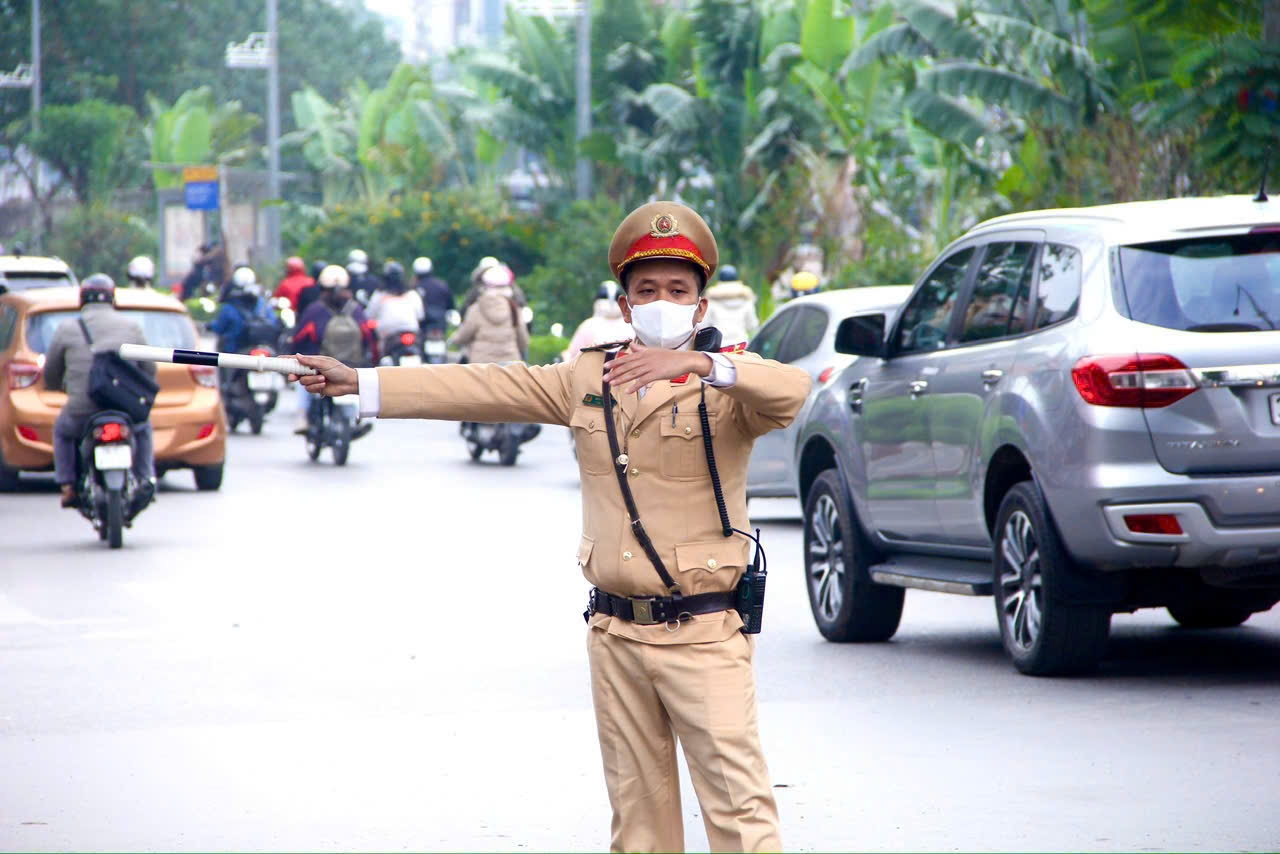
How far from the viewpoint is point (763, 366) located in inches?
180

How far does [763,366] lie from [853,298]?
412 inches

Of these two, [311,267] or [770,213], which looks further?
[311,267]

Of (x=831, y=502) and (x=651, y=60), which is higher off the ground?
(x=651, y=60)

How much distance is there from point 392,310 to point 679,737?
2439cm

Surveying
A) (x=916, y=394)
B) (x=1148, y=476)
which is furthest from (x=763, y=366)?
(x=916, y=394)

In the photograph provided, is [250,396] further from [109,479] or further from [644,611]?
[644,611]

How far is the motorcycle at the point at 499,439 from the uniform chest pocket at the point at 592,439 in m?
16.6

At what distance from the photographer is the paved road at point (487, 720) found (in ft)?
20.9

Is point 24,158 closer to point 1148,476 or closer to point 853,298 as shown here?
point 853,298

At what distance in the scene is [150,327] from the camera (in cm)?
1816

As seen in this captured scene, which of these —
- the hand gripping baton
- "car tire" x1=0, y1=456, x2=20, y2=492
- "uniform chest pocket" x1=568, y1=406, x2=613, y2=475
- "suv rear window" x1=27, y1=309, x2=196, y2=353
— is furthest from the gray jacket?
"uniform chest pocket" x1=568, y1=406, x2=613, y2=475

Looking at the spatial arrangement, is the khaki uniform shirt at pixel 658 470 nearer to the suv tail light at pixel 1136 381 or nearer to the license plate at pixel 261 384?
the suv tail light at pixel 1136 381

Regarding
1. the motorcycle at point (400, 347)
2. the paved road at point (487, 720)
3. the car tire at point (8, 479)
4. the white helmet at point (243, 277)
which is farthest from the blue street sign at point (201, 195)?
the paved road at point (487, 720)

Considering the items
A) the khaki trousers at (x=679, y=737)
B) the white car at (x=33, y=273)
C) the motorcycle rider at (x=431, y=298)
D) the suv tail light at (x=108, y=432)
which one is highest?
the khaki trousers at (x=679, y=737)
